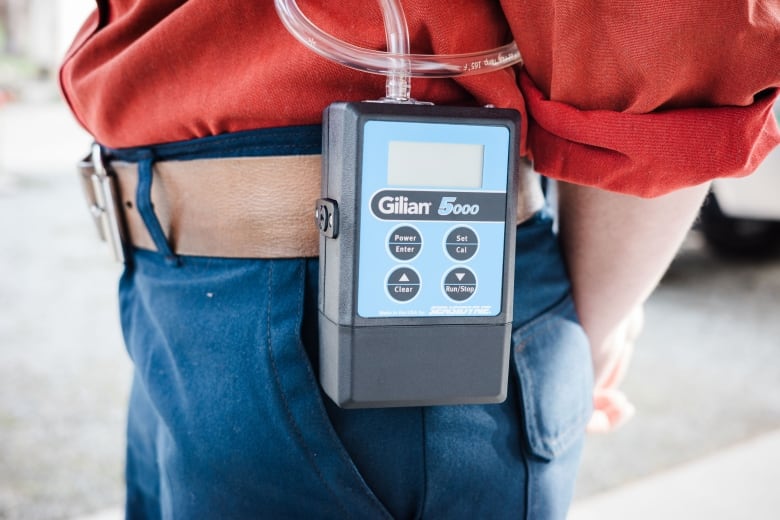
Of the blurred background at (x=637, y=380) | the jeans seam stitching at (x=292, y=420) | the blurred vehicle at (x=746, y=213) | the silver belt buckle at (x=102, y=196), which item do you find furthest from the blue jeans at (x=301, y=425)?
Answer: the blurred vehicle at (x=746, y=213)

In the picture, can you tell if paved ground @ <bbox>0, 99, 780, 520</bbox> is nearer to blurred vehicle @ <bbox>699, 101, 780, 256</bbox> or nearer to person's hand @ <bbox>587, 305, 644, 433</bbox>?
blurred vehicle @ <bbox>699, 101, 780, 256</bbox>

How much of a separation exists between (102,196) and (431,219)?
41 centimetres

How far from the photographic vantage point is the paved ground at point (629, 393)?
228 cm

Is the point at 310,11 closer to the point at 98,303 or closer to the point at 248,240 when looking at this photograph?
the point at 248,240

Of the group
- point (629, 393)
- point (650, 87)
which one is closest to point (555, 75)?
point (650, 87)

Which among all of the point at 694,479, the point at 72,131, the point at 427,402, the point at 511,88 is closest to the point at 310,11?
the point at 511,88

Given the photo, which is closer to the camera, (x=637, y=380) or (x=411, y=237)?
(x=411, y=237)

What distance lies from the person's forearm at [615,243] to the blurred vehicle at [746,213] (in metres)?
2.87

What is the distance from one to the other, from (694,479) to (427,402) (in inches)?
79.1

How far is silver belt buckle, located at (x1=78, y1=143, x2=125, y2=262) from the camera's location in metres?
0.82

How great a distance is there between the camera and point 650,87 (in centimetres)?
64

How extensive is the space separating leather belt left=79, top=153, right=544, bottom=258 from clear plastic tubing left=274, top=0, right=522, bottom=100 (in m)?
0.10

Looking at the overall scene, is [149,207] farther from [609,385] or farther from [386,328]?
[609,385]

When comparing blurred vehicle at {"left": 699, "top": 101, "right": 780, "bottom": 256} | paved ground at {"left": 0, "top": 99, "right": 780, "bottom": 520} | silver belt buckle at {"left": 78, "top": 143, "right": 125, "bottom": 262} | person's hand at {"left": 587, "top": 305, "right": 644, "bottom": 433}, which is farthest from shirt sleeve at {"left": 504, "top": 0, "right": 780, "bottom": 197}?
blurred vehicle at {"left": 699, "top": 101, "right": 780, "bottom": 256}
